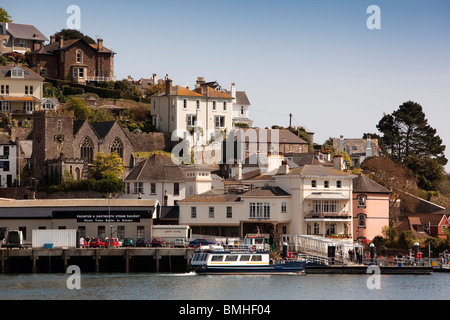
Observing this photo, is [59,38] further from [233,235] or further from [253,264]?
[253,264]

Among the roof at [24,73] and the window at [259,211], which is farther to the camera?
the roof at [24,73]

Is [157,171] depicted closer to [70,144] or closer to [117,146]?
[117,146]

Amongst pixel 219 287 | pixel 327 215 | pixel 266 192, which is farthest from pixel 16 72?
pixel 219 287

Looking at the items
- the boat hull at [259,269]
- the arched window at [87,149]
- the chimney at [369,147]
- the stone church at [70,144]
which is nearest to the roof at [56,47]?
the stone church at [70,144]

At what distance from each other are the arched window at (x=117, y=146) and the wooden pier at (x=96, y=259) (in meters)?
39.4

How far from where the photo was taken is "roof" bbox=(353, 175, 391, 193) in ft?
338

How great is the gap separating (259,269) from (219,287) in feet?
31.2

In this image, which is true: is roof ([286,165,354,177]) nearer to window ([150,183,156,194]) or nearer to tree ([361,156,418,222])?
tree ([361,156,418,222])

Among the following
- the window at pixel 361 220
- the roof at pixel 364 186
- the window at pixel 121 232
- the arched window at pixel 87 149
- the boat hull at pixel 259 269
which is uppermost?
the arched window at pixel 87 149

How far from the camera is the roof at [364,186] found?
338 feet

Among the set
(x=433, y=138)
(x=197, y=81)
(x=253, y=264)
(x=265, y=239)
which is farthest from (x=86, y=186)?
(x=433, y=138)

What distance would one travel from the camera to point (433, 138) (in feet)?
521

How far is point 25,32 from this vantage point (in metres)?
163

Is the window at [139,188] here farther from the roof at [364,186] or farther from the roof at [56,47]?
the roof at [56,47]
